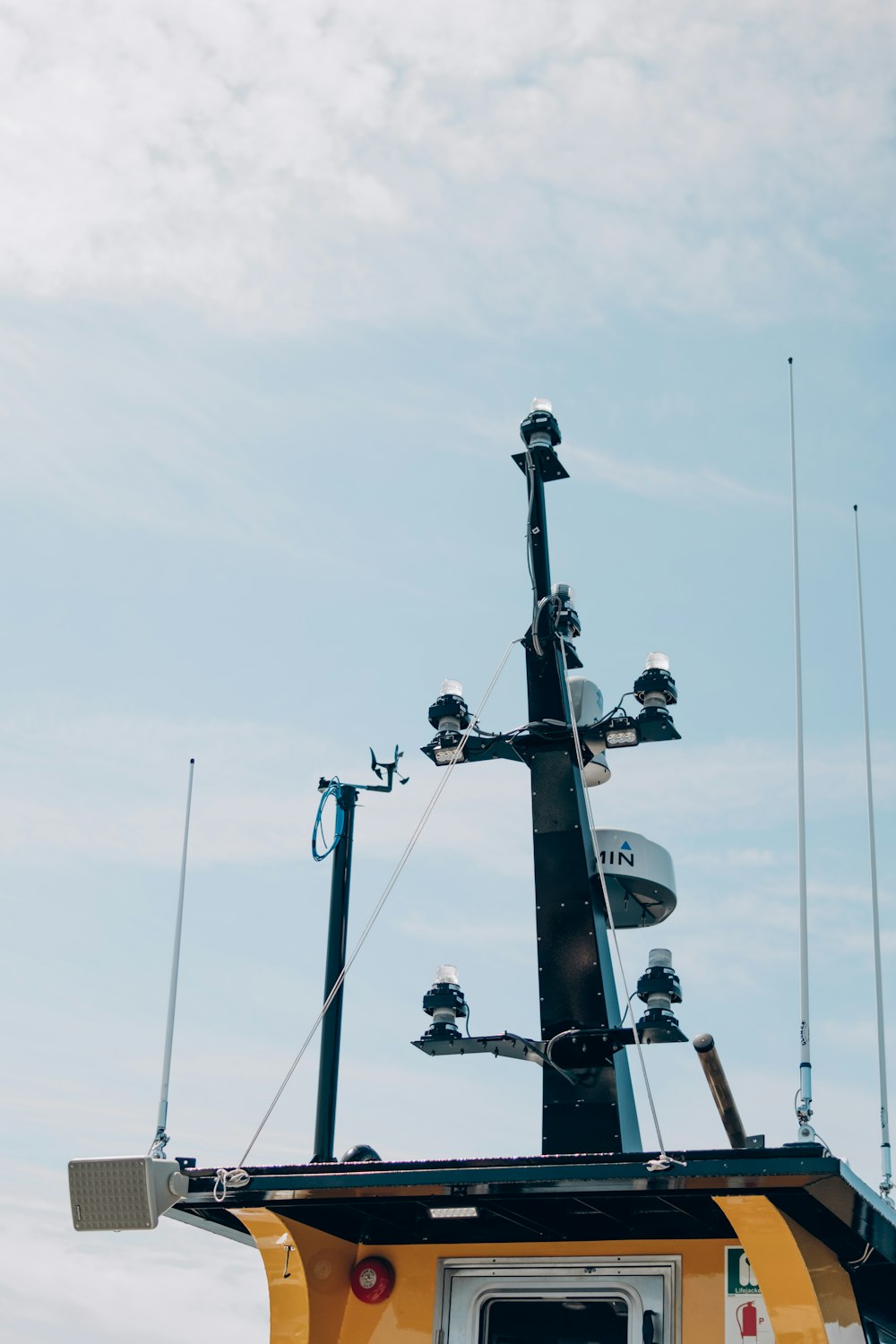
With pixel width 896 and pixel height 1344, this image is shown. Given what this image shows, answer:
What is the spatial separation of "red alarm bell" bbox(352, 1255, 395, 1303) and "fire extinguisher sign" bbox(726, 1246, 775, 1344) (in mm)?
1984

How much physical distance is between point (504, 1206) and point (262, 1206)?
133 cm

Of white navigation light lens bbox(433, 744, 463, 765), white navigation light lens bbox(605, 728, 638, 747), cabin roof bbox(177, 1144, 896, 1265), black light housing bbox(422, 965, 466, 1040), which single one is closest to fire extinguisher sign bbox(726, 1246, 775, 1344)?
cabin roof bbox(177, 1144, 896, 1265)

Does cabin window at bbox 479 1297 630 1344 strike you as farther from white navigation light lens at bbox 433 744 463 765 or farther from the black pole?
the black pole

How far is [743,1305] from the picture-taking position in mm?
7723

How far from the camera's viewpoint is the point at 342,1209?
27.6 feet

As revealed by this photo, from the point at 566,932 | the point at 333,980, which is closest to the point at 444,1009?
the point at 566,932

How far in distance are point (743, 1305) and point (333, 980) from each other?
271 inches

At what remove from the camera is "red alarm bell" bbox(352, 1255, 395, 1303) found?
8672 millimetres

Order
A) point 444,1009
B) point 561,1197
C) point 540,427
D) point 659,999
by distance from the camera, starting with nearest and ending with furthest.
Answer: point 561,1197 → point 659,999 → point 444,1009 → point 540,427

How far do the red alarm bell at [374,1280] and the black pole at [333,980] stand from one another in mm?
4380

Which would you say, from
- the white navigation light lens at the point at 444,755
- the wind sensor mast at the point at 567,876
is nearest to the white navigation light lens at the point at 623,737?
the wind sensor mast at the point at 567,876

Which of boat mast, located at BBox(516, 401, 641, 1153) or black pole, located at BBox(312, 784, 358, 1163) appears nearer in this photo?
boat mast, located at BBox(516, 401, 641, 1153)

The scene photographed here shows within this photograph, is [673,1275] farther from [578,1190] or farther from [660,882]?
[660,882]

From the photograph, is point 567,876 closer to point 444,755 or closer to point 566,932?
point 566,932
